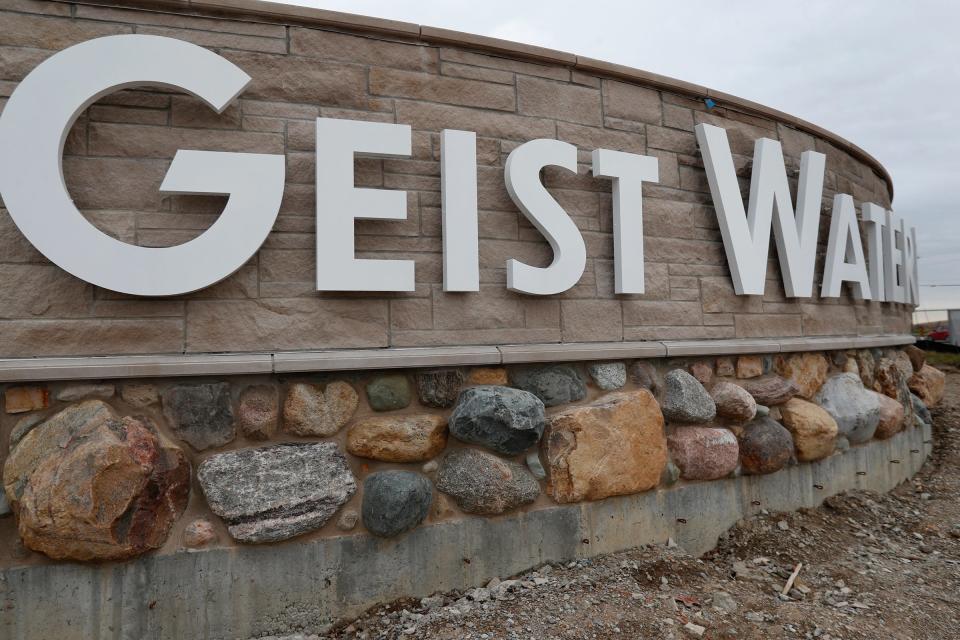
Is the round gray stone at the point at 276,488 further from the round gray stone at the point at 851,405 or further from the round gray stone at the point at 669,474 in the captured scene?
the round gray stone at the point at 851,405

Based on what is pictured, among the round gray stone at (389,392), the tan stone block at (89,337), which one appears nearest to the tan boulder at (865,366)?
the round gray stone at (389,392)

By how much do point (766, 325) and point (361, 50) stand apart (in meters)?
2.93

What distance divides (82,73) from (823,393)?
461 cm

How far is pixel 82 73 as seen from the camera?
7.89 ft

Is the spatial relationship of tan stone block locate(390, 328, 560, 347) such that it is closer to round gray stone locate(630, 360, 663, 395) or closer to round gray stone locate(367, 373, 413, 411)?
round gray stone locate(367, 373, 413, 411)

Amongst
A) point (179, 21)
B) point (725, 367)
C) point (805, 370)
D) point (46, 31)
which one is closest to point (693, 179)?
point (725, 367)

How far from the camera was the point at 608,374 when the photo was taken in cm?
312

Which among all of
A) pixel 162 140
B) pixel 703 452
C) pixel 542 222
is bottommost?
pixel 703 452

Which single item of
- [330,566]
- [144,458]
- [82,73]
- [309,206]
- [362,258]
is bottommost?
[330,566]

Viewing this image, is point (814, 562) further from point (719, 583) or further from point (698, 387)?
point (698, 387)

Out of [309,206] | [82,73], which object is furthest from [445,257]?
[82,73]

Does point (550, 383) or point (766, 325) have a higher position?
point (766, 325)

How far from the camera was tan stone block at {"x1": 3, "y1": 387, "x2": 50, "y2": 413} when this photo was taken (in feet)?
7.60

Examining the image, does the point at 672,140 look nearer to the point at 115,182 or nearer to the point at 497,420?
the point at 497,420
